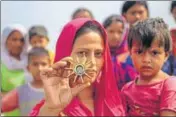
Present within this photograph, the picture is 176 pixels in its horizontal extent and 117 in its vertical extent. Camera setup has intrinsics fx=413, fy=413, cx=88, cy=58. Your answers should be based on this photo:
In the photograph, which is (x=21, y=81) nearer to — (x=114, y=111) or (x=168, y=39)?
(x=114, y=111)

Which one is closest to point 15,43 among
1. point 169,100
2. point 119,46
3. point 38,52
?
point 38,52

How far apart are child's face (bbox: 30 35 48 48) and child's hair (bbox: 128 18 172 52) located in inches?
65.0

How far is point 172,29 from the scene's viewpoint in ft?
6.20

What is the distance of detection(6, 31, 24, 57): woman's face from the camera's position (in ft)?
10.2

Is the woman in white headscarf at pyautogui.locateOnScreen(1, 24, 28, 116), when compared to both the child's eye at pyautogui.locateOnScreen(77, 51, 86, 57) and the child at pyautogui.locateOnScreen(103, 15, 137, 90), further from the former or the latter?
the child's eye at pyautogui.locateOnScreen(77, 51, 86, 57)

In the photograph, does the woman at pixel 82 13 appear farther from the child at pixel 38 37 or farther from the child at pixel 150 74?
the child at pixel 150 74

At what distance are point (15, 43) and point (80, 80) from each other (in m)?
1.80

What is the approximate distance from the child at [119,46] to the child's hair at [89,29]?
0.40 metres

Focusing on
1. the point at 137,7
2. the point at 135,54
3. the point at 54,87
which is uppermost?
the point at 137,7

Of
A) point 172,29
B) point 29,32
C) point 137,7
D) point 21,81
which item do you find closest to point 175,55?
point 172,29

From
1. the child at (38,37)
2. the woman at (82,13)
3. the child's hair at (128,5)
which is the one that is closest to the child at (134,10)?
the child's hair at (128,5)

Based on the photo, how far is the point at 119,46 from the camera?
257 cm

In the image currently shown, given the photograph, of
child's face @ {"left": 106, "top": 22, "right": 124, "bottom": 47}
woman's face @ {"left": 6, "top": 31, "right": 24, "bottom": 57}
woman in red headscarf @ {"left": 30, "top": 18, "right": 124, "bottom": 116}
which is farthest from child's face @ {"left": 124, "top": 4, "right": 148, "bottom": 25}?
woman in red headscarf @ {"left": 30, "top": 18, "right": 124, "bottom": 116}

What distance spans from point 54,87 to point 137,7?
145 cm
